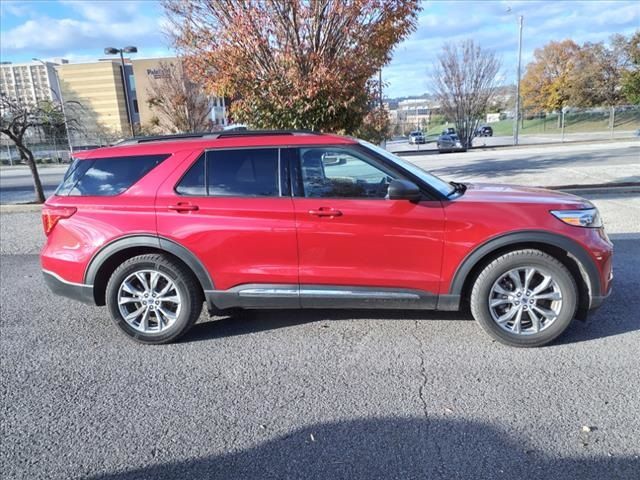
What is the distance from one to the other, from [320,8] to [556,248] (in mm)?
6818

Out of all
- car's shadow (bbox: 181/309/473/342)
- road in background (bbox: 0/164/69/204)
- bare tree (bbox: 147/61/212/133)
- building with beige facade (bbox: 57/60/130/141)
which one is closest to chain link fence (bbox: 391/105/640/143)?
bare tree (bbox: 147/61/212/133)

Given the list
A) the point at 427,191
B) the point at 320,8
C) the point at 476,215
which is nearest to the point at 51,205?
the point at 427,191

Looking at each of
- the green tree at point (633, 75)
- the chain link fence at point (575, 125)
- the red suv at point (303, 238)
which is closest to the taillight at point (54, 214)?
the red suv at point (303, 238)

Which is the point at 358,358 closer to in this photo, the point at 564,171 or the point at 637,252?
the point at 637,252

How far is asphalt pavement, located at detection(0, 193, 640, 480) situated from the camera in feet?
8.09

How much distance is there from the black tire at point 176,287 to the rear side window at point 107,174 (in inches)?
→ 26.0

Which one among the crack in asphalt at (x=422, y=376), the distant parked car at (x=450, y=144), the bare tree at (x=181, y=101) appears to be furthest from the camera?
the distant parked car at (x=450, y=144)

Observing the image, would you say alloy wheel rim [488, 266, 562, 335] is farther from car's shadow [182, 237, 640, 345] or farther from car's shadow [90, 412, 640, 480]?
car's shadow [90, 412, 640, 480]

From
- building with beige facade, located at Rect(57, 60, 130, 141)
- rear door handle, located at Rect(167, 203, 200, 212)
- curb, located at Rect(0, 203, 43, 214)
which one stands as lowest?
curb, located at Rect(0, 203, 43, 214)

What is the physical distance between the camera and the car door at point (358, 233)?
3.61 metres

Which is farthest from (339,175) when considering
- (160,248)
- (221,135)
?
(160,248)

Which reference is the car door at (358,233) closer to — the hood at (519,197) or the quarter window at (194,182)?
the hood at (519,197)

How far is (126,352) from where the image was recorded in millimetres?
3842

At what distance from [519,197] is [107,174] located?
3491 millimetres
